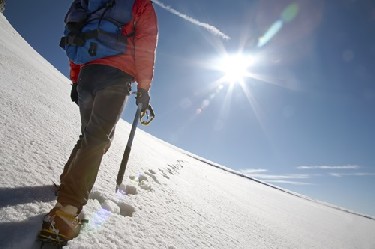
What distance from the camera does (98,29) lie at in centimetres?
223

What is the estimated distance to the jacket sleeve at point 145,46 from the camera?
2.35 meters

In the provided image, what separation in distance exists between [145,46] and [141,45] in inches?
1.3

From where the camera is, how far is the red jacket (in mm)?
2332

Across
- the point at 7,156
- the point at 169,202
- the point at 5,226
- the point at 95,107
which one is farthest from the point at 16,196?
the point at 169,202

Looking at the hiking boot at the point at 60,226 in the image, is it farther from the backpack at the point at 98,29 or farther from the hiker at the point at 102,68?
the backpack at the point at 98,29

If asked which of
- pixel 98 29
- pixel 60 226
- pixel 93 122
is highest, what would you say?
pixel 98 29

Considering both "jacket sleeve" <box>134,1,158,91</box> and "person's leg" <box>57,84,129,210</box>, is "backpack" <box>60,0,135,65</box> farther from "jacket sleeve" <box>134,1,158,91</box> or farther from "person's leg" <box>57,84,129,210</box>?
"person's leg" <box>57,84,129,210</box>

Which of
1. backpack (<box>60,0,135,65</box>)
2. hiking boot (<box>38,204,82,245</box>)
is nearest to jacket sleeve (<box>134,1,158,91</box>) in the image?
backpack (<box>60,0,135,65</box>)

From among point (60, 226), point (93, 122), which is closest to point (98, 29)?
point (93, 122)

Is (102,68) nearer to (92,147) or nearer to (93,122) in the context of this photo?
(93,122)

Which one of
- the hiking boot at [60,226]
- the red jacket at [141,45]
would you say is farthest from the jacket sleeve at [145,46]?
the hiking boot at [60,226]

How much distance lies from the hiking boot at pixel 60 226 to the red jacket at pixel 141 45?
115cm

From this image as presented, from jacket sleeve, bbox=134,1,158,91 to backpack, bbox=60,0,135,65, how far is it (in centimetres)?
10

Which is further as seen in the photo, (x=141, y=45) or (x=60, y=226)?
(x=141, y=45)
